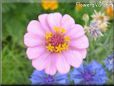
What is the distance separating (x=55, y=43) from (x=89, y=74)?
0.35ft

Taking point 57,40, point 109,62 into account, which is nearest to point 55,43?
point 57,40

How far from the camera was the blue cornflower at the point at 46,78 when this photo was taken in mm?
825

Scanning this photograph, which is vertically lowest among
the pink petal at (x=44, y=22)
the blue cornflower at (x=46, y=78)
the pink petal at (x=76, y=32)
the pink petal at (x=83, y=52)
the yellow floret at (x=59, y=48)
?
the blue cornflower at (x=46, y=78)

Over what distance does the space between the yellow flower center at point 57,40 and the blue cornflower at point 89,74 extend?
0.06 metres

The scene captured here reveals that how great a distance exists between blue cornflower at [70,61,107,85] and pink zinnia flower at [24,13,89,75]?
3 cm

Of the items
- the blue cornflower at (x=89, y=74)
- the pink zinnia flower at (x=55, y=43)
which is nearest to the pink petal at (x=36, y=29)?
Answer: the pink zinnia flower at (x=55, y=43)

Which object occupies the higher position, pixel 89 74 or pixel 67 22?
pixel 67 22

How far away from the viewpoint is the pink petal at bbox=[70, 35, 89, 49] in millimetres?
790

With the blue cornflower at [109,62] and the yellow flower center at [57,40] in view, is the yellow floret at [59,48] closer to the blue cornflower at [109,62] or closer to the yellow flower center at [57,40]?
the yellow flower center at [57,40]

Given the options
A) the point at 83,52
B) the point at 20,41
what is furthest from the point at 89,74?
the point at 20,41

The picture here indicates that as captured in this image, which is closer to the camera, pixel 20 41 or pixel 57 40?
pixel 57 40

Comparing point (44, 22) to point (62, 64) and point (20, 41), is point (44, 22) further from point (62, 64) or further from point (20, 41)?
point (20, 41)

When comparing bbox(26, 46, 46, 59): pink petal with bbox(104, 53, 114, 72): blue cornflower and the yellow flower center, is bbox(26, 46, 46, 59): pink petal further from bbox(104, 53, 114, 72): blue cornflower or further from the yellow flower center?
bbox(104, 53, 114, 72): blue cornflower

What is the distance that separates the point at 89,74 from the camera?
32.8 inches
